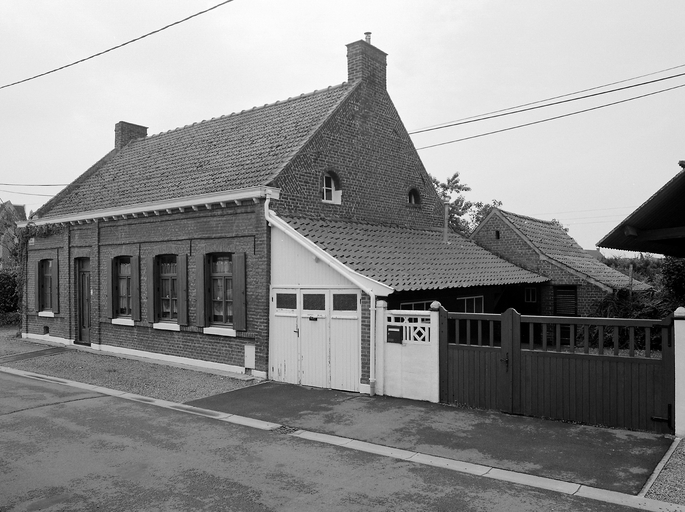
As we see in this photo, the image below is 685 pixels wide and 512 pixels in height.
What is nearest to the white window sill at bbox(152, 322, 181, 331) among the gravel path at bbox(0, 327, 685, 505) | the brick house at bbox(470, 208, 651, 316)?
the gravel path at bbox(0, 327, 685, 505)

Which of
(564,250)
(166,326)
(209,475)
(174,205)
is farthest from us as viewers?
(564,250)

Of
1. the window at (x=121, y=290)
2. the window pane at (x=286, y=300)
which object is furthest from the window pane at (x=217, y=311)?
the window at (x=121, y=290)

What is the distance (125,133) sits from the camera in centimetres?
2203

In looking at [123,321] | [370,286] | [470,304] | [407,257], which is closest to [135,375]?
[123,321]

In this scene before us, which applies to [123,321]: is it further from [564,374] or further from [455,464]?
[564,374]

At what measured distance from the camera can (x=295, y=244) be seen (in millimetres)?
11930

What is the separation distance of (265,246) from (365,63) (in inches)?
269

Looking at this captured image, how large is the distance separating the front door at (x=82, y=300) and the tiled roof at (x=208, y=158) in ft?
5.84

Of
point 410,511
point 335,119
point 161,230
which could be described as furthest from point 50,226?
point 410,511

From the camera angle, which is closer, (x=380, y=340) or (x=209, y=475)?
(x=209, y=475)

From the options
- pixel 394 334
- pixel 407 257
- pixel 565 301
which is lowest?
pixel 394 334

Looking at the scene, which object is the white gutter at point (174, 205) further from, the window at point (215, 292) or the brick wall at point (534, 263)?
the brick wall at point (534, 263)

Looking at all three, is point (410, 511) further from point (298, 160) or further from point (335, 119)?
point (335, 119)

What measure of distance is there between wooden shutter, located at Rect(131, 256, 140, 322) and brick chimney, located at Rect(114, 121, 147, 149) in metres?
8.04
